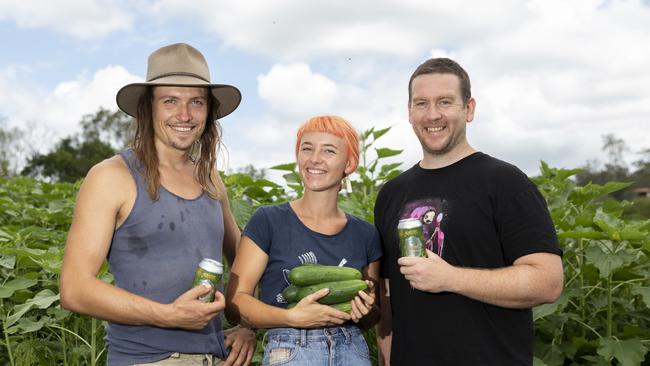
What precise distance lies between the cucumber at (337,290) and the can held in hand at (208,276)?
43cm

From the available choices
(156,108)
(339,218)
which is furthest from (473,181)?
(156,108)

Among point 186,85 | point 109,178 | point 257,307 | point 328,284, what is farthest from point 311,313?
point 186,85

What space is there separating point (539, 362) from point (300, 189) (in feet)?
7.42

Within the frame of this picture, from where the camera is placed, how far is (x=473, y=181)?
340 cm

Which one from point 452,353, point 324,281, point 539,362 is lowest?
point 539,362

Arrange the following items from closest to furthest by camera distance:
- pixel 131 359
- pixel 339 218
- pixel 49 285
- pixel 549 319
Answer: pixel 131 359
pixel 339 218
pixel 549 319
pixel 49 285

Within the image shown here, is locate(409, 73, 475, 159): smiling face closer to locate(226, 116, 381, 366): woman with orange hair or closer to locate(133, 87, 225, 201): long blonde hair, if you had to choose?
locate(226, 116, 381, 366): woman with orange hair

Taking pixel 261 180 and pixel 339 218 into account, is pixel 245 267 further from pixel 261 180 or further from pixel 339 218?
pixel 261 180

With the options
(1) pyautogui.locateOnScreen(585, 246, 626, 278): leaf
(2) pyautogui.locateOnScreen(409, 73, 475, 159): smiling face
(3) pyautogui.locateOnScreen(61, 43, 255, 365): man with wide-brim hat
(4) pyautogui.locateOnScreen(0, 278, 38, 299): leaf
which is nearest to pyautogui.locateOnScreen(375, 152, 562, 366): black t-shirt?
(2) pyautogui.locateOnScreen(409, 73, 475, 159): smiling face

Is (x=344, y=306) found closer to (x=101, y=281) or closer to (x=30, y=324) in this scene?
(x=101, y=281)

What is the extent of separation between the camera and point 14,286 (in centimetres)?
503

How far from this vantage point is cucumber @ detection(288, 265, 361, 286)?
3246mm

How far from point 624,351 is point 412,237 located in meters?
2.28

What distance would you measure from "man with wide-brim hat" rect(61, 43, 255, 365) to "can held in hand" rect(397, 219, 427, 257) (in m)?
0.77
